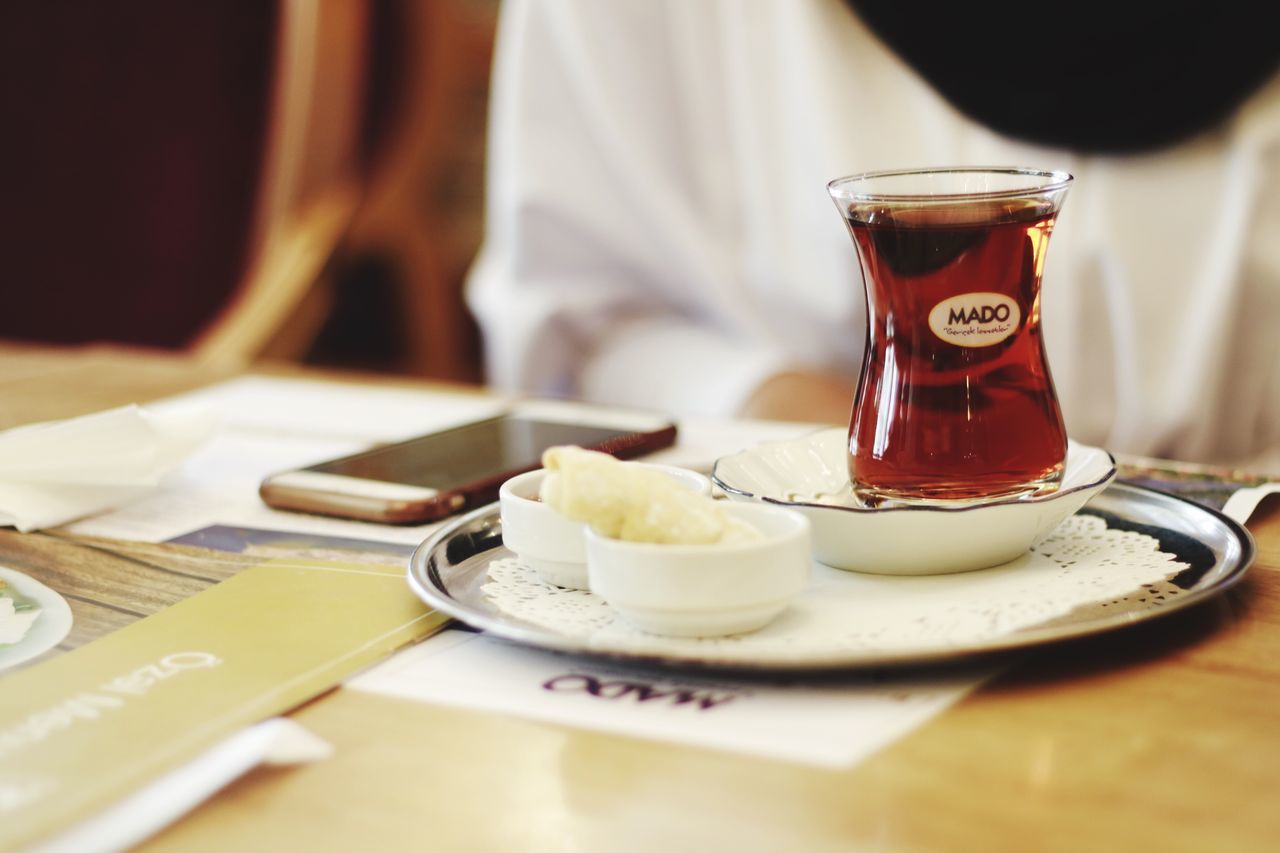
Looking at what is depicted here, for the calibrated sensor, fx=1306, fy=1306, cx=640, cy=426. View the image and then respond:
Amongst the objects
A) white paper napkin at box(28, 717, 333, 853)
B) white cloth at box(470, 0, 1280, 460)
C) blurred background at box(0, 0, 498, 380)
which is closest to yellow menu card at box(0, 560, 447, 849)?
white paper napkin at box(28, 717, 333, 853)

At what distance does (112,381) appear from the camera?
0.90 m

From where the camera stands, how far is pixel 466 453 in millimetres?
599

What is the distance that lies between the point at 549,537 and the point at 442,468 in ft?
0.60

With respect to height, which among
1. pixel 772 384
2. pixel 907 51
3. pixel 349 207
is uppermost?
pixel 907 51

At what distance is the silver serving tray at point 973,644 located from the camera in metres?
0.33

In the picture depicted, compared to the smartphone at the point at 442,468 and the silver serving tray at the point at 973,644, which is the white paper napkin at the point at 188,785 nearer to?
the silver serving tray at the point at 973,644

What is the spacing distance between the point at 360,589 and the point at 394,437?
281 millimetres

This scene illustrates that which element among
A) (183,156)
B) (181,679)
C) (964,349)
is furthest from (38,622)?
(183,156)

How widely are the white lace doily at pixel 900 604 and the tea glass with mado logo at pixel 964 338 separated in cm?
3

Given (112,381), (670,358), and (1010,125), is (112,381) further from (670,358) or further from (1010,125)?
(1010,125)

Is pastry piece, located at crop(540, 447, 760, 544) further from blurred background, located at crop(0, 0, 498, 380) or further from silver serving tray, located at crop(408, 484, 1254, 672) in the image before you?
blurred background, located at crop(0, 0, 498, 380)

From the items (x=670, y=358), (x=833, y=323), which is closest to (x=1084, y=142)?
(x=833, y=323)

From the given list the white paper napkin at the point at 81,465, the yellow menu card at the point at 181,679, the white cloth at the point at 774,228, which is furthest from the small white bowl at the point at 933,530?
the white cloth at the point at 774,228

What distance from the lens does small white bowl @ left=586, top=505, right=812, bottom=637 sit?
0.35 meters
